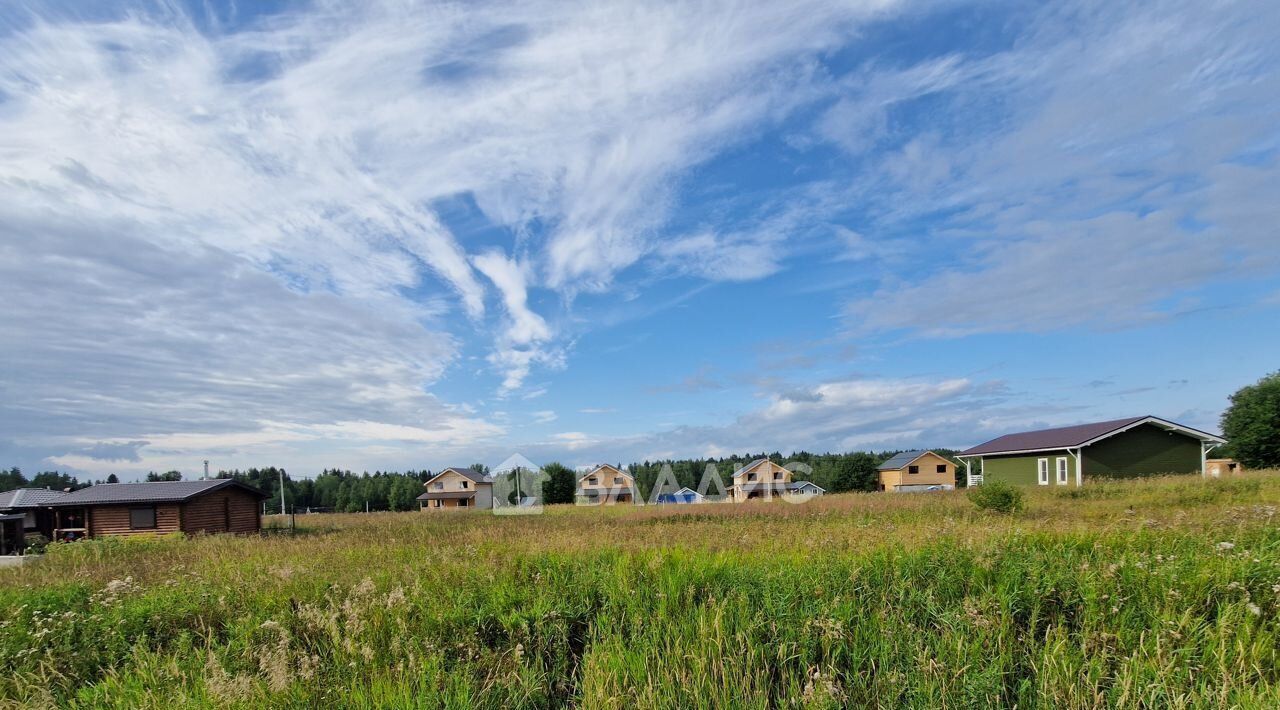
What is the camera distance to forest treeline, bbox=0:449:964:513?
67.5m

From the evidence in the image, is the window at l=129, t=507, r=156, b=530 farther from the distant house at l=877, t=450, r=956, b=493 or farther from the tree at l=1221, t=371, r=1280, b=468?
the tree at l=1221, t=371, r=1280, b=468

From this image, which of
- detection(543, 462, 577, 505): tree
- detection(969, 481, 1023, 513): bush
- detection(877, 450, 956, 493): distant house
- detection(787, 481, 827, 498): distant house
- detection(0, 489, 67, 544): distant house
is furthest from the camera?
detection(787, 481, 827, 498): distant house

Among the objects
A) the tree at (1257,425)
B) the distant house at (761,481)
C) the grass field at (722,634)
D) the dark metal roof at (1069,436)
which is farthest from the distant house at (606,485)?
the grass field at (722,634)

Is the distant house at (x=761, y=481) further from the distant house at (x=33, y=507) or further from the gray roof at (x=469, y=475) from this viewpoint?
the distant house at (x=33, y=507)

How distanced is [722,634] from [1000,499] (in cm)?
1699

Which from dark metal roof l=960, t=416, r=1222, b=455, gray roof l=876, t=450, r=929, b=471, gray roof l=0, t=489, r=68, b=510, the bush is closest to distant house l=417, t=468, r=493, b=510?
gray roof l=0, t=489, r=68, b=510

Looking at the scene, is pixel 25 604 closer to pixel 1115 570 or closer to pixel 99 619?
pixel 99 619

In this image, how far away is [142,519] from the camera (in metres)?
30.3

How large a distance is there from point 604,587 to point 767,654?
1669 millimetres

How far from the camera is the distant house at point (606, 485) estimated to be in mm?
68000

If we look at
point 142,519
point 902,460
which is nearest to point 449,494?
point 142,519

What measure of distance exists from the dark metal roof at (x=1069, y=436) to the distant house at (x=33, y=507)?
54.9 metres

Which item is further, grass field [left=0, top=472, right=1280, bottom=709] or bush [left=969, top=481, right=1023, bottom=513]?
bush [left=969, top=481, right=1023, bottom=513]

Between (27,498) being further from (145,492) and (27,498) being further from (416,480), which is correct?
(416,480)
